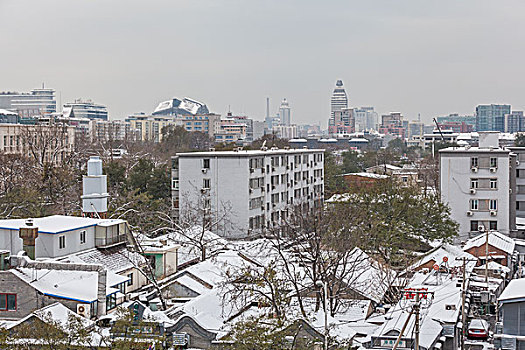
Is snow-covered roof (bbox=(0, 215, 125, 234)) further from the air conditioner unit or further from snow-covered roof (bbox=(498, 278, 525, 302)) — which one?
snow-covered roof (bbox=(498, 278, 525, 302))

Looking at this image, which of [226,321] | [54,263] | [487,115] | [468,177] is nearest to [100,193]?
[54,263]

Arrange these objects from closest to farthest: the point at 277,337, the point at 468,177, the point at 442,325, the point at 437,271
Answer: the point at 277,337
the point at 442,325
the point at 437,271
the point at 468,177

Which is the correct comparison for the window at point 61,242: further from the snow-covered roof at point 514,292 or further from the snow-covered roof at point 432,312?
the snow-covered roof at point 514,292

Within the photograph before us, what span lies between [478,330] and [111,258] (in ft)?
35.2

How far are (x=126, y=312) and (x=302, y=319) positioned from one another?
342 centimetres

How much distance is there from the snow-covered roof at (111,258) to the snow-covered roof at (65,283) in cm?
270

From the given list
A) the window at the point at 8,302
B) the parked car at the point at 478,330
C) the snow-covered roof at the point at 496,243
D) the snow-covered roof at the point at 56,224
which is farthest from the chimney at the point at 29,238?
the snow-covered roof at the point at 496,243

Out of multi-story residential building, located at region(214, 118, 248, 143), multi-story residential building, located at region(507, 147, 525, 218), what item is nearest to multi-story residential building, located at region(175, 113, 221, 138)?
multi-story residential building, located at region(214, 118, 248, 143)

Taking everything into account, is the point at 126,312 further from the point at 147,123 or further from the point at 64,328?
the point at 147,123

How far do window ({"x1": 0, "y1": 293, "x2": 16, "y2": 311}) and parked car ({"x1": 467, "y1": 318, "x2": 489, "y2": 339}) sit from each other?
12.0 metres

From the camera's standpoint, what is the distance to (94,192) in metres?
25.2

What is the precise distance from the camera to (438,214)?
2997 cm

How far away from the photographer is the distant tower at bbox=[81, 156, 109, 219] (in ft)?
81.5

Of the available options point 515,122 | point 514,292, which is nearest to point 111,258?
point 514,292
